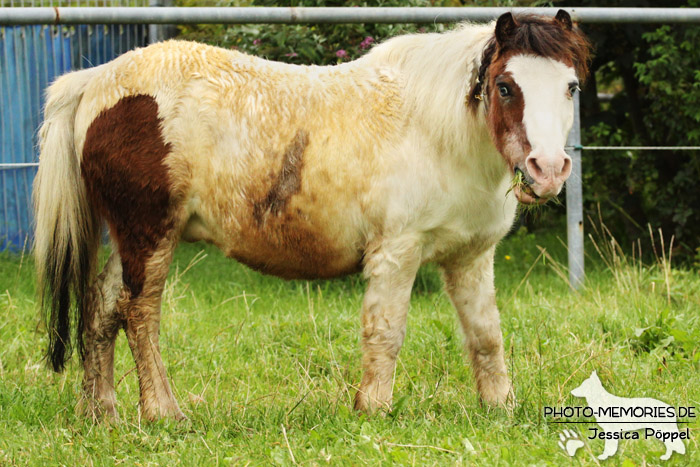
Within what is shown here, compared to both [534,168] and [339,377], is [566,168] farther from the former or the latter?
[339,377]

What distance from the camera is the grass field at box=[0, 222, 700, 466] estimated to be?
3.35 m

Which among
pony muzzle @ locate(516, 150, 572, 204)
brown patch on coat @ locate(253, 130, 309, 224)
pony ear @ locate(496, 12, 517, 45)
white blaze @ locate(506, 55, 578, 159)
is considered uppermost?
pony ear @ locate(496, 12, 517, 45)

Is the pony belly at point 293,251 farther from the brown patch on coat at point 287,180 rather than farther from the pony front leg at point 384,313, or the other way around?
the pony front leg at point 384,313

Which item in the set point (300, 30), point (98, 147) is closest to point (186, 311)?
point (98, 147)

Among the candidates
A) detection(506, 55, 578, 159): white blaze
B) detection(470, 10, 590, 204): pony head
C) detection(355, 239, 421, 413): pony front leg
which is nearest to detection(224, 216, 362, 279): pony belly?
detection(355, 239, 421, 413): pony front leg

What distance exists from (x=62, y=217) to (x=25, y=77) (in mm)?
4697

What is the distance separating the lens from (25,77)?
8219 mm

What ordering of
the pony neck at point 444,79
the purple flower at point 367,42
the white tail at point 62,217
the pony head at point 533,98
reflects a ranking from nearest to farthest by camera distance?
the pony head at point 533,98, the pony neck at point 444,79, the white tail at point 62,217, the purple flower at point 367,42

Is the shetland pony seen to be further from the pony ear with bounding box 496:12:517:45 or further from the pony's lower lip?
the pony's lower lip

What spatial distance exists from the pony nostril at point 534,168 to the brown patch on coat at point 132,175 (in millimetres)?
1669

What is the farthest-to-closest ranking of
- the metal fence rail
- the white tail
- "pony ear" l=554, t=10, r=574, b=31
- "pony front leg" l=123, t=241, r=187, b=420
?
the metal fence rail → the white tail → "pony front leg" l=123, t=241, r=187, b=420 → "pony ear" l=554, t=10, r=574, b=31

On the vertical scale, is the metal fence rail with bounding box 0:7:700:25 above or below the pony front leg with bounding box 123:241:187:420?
above

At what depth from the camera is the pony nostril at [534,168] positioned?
325cm

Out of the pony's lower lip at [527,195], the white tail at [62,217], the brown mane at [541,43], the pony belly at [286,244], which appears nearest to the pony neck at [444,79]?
the brown mane at [541,43]
